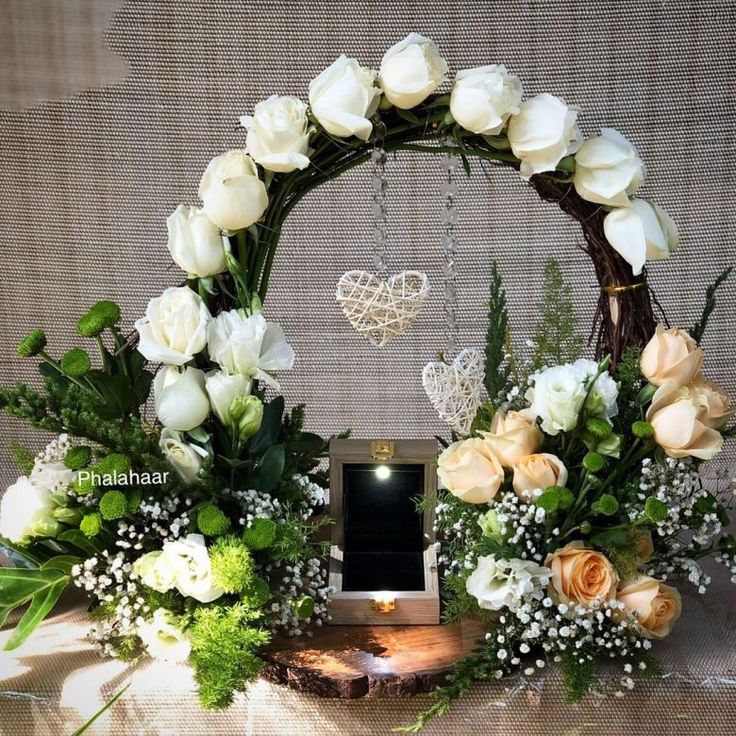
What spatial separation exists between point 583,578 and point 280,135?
0.66 metres

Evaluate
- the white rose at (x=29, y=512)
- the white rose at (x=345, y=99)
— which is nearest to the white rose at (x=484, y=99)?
the white rose at (x=345, y=99)

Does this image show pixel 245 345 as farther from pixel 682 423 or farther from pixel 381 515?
pixel 682 423

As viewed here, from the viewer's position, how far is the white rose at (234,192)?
4.03ft

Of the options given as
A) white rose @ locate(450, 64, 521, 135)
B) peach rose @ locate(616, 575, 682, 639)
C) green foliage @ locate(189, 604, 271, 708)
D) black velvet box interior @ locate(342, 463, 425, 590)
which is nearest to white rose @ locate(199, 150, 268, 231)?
white rose @ locate(450, 64, 521, 135)

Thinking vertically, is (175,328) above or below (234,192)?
below

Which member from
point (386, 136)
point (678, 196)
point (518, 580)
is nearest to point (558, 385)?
point (518, 580)

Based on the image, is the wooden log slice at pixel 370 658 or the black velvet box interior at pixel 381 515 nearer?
the wooden log slice at pixel 370 658

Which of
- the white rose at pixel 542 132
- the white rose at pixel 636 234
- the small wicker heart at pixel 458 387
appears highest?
the white rose at pixel 542 132

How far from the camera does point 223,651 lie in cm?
122

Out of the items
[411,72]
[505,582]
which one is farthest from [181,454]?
[411,72]

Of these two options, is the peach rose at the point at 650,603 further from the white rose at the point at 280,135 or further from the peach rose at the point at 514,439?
the white rose at the point at 280,135

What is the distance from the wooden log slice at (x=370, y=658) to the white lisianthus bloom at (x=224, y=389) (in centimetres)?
32

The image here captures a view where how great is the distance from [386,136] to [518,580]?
59cm

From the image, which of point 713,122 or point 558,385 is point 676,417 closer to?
point 558,385
